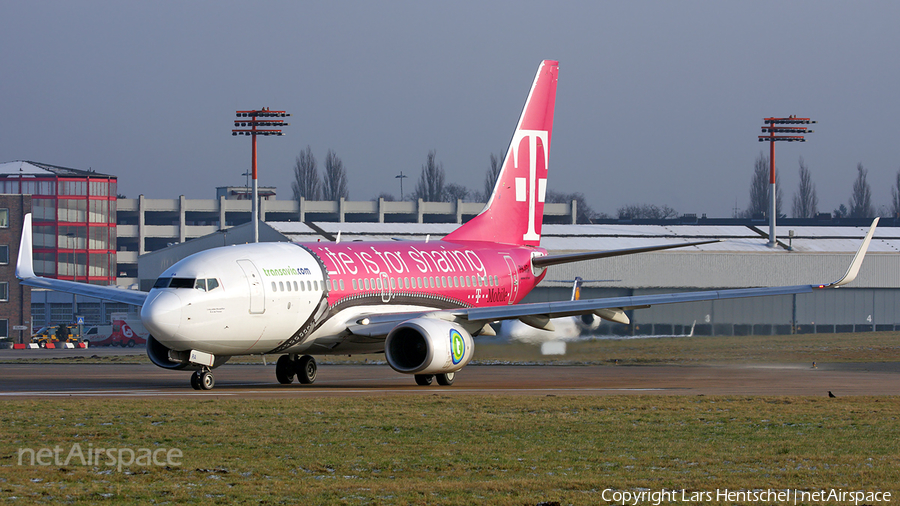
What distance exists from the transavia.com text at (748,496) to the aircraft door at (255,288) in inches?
607

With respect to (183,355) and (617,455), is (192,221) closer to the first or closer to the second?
(183,355)

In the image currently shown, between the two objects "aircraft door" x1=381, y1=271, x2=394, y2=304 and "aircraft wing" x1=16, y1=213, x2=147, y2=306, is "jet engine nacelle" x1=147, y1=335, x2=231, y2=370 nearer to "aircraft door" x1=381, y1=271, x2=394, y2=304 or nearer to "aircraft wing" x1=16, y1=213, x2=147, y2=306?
"aircraft wing" x1=16, y1=213, x2=147, y2=306

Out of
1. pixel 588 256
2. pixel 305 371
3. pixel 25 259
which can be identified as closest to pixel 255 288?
pixel 305 371

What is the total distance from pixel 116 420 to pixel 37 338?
67.8m

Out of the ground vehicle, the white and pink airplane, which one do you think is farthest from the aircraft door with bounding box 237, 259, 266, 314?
the ground vehicle

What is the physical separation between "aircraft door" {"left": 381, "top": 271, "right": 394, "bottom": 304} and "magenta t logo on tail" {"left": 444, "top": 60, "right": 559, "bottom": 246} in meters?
6.22

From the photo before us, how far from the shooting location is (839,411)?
1980cm

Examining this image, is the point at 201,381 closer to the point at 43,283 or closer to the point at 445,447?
the point at 43,283

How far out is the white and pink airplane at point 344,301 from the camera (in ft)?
81.0

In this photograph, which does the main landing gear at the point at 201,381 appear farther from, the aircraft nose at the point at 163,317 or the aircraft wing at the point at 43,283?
the aircraft wing at the point at 43,283

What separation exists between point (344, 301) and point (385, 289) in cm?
167

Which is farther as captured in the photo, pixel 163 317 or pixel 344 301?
pixel 344 301

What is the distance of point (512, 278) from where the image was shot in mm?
34344

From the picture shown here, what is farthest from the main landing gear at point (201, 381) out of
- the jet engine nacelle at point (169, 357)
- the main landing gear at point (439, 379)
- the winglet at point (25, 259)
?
the winglet at point (25, 259)
